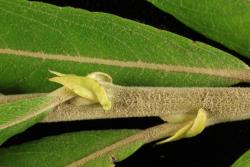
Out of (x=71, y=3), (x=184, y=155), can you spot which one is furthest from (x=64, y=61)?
(x=184, y=155)

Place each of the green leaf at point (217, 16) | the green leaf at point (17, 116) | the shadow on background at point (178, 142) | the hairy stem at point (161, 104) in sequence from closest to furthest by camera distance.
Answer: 1. the green leaf at point (17, 116)
2. the hairy stem at point (161, 104)
3. the green leaf at point (217, 16)
4. the shadow on background at point (178, 142)

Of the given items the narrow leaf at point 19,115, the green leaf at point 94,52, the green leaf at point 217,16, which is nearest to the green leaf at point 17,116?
the narrow leaf at point 19,115

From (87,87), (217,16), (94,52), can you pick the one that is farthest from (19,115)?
(217,16)

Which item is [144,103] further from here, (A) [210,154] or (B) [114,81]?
(A) [210,154]

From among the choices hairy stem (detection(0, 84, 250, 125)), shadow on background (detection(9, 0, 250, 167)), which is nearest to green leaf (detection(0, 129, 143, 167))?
hairy stem (detection(0, 84, 250, 125))

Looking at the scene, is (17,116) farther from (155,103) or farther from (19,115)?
(155,103)

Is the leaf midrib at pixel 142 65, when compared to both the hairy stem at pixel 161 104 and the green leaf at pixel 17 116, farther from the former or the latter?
the green leaf at pixel 17 116

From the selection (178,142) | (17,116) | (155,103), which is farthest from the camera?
(178,142)
